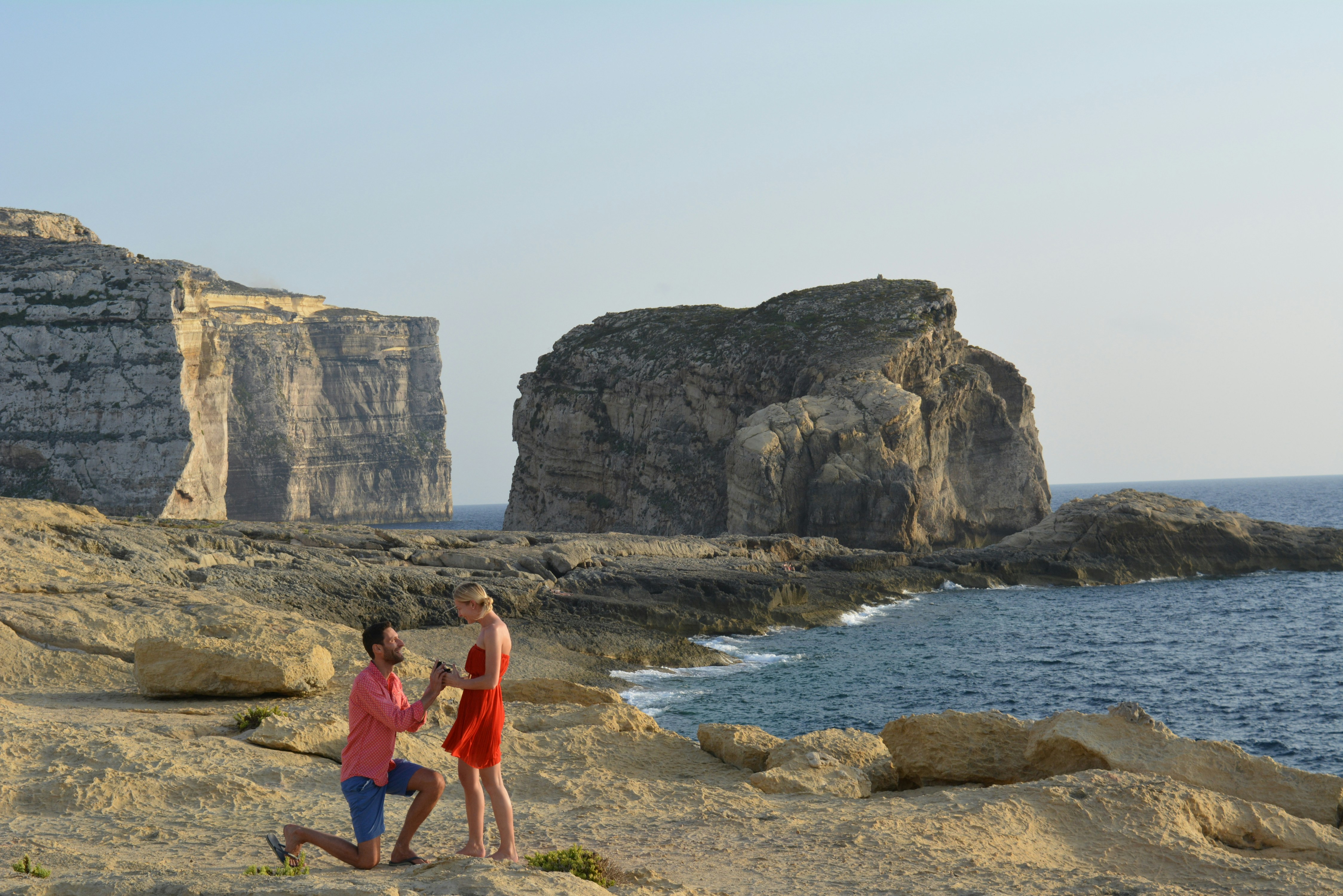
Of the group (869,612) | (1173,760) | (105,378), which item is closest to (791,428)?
(869,612)

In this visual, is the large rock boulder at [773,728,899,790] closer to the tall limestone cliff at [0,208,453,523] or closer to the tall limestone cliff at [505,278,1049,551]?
the tall limestone cliff at [505,278,1049,551]

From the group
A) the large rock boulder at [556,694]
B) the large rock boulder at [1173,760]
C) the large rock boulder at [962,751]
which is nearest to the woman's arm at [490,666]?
the large rock boulder at [962,751]

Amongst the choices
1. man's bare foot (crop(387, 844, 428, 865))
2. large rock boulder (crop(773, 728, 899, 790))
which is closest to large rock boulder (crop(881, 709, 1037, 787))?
large rock boulder (crop(773, 728, 899, 790))

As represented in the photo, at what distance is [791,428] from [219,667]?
49.9 m

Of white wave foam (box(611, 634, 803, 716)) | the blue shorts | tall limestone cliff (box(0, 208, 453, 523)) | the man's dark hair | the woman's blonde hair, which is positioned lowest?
white wave foam (box(611, 634, 803, 716))

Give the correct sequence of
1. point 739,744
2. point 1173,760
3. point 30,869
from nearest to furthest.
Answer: point 30,869
point 1173,760
point 739,744

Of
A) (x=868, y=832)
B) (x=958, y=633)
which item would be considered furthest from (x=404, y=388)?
(x=868, y=832)

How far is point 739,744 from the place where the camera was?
1290cm

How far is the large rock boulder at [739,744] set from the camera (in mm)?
12742

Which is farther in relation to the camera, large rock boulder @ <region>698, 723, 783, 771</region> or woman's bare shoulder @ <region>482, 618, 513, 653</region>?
large rock boulder @ <region>698, 723, 783, 771</region>

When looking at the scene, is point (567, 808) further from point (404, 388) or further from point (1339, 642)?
point (404, 388)

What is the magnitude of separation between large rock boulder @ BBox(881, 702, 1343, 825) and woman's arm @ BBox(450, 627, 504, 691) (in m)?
6.91

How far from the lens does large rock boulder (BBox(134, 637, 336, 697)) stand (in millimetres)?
13523

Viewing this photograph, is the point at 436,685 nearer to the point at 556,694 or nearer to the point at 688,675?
the point at 556,694
